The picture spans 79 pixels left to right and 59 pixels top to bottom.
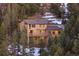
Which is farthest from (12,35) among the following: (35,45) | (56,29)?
(56,29)

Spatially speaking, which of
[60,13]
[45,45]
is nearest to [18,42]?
[45,45]

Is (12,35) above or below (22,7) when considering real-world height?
A: below

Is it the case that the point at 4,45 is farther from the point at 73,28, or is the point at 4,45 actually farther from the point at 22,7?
the point at 73,28

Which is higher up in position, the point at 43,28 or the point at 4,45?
the point at 43,28

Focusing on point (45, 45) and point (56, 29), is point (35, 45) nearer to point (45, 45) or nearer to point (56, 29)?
point (45, 45)

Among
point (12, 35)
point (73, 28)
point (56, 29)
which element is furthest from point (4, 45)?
point (73, 28)

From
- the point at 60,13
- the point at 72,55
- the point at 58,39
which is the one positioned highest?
the point at 60,13
